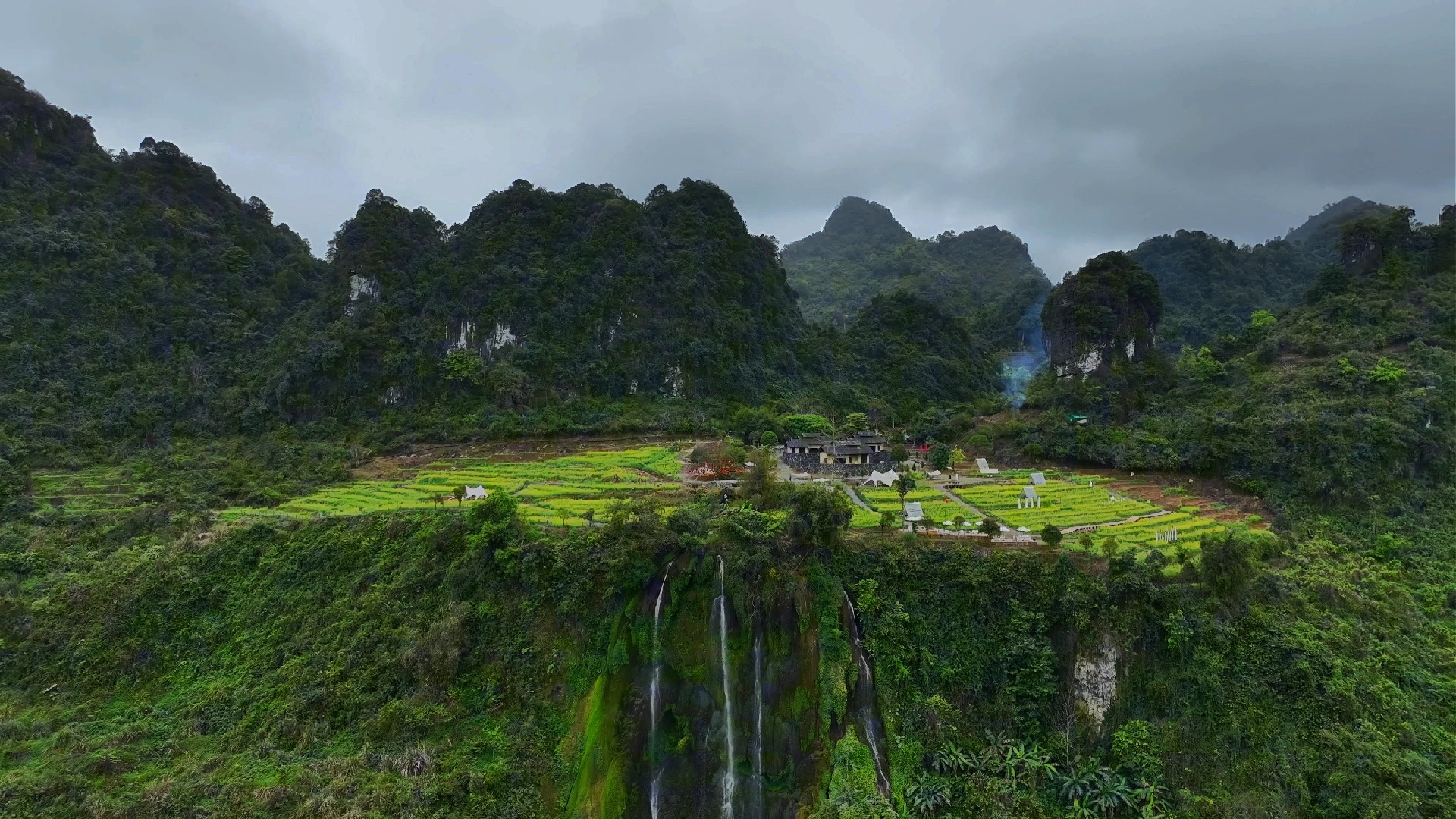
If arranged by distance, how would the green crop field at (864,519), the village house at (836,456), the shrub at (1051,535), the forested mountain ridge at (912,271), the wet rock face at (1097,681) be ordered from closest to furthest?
the wet rock face at (1097,681)
the shrub at (1051,535)
the green crop field at (864,519)
the village house at (836,456)
the forested mountain ridge at (912,271)

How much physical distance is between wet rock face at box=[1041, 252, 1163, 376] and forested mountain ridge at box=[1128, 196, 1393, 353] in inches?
850

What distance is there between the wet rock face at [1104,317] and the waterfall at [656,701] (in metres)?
40.4

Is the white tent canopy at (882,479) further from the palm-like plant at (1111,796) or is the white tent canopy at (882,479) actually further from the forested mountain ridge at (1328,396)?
the palm-like plant at (1111,796)

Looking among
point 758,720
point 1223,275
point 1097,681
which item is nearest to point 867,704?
point 758,720

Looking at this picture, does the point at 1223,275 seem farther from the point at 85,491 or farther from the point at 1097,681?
the point at 85,491

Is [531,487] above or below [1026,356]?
below

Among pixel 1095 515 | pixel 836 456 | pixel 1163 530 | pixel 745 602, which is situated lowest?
pixel 745 602

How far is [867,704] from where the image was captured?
18109 millimetres

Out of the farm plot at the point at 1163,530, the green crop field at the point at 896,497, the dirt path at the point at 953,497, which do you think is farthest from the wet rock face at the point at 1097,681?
the green crop field at the point at 896,497

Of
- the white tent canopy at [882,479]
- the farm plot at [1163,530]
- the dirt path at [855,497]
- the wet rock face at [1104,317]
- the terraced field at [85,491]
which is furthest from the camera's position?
the wet rock face at [1104,317]

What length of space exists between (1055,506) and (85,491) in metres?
46.9

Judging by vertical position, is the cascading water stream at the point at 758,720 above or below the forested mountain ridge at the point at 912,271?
below

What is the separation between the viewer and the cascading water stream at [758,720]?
705 inches

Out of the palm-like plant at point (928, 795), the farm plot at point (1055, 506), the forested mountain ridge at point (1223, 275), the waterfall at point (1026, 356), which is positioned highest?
the forested mountain ridge at point (1223, 275)
